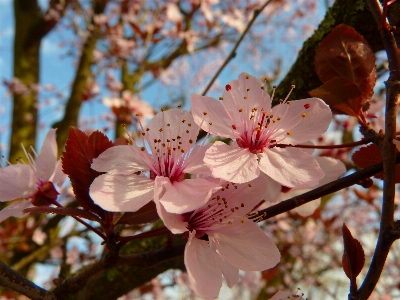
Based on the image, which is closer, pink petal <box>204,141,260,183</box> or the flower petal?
pink petal <box>204,141,260,183</box>

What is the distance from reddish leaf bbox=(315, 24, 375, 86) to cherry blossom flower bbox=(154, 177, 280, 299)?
0.27m

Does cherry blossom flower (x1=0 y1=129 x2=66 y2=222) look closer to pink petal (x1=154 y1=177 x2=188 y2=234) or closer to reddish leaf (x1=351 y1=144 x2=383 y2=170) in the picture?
pink petal (x1=154 y1=177 x2=188 y2=234)

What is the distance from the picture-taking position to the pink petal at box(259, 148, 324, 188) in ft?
1.82

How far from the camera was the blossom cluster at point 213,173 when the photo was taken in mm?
517

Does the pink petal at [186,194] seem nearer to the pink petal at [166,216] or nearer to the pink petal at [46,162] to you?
the pink petal at [166,216]

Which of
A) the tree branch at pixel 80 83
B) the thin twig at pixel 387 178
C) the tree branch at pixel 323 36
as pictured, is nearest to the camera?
the thin twig at pixel 387 178

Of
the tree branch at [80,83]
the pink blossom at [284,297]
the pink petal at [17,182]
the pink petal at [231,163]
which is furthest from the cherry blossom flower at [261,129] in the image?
the tree branch at [80,83]

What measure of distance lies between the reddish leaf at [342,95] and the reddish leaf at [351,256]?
0.73 ft

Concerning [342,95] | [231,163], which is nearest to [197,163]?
[231,163]

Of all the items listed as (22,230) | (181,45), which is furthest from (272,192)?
(181,45)

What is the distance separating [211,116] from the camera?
24.5 inches

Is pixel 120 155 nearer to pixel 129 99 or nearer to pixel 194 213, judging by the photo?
pixel 194 213

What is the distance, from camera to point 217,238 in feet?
1.88

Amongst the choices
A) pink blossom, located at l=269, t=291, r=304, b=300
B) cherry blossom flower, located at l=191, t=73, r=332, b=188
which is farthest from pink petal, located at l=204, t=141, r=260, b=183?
pink blossom, located at l=269, t=291, r=304, b=300
